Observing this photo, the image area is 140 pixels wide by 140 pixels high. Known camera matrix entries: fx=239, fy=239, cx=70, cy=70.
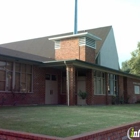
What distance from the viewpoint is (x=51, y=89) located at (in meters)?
18.9

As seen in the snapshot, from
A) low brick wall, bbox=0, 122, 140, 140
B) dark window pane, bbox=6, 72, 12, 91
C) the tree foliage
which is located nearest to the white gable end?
the tree foliage

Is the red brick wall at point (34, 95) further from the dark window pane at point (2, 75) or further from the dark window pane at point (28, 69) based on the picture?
the dark window pane at point (2, 75)

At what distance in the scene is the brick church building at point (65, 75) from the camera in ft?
49.5

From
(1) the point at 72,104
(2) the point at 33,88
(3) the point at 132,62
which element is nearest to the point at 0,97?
(2) the point at 33,88

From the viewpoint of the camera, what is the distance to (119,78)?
24016 mm

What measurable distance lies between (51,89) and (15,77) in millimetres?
4293

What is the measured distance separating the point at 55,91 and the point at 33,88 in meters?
3.08

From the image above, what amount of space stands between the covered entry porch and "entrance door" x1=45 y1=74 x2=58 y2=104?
13.4 inches

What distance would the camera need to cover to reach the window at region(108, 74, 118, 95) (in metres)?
22.1

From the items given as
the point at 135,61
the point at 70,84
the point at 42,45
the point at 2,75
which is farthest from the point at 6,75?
the point at 135,61

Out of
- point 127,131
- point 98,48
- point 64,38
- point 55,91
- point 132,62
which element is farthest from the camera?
point 132,62

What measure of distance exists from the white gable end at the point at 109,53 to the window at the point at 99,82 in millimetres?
5365

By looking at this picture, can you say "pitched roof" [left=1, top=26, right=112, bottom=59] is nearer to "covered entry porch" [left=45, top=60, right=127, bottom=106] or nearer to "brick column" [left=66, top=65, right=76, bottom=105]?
"covered entry porch" [left=45, top=60, right=127, bottom=106]

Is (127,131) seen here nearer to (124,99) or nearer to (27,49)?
(124,99)
